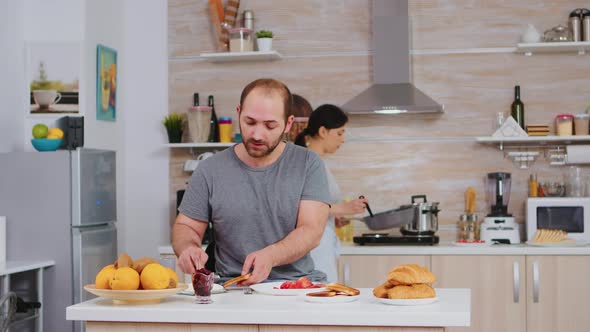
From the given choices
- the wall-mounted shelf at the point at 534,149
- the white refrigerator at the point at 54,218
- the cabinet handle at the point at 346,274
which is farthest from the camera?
the wall-mounted shelf at the point at 534,149

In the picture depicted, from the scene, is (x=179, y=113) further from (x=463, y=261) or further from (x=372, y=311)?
(x=372, y=311)

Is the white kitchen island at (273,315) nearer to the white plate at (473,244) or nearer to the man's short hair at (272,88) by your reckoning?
the man's short hair at (272,88)

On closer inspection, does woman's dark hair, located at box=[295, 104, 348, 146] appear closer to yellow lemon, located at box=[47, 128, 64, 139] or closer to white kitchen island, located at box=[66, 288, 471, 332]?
yellow lemon, located at box=[47, 128, 64, 139]

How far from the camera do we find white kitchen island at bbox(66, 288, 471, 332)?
7.41 ft

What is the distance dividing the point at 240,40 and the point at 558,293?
2.44 metres

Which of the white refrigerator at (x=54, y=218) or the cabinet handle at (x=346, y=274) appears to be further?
the cabinet handle at (x=346, y=274)

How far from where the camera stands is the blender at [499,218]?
17.1 ft

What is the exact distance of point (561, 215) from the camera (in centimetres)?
523

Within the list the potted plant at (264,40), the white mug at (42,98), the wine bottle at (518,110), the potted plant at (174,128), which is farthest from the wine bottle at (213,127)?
the wine bottle at (518,110)

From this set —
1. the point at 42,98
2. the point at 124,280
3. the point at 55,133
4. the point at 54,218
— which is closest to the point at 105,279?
the point at 124,280

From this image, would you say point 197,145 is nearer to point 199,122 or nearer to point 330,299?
point 199,122

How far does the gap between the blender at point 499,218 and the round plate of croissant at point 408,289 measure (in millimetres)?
2904

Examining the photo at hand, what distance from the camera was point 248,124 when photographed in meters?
2.85

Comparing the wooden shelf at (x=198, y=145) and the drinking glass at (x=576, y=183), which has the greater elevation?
the wooden shelf at (x=198, y=145)
